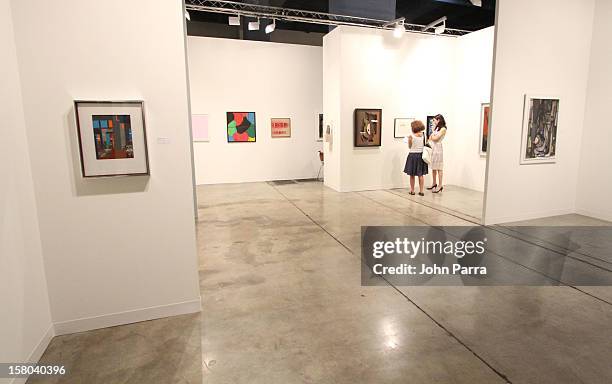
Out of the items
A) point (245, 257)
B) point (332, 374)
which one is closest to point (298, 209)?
point (245, 257)

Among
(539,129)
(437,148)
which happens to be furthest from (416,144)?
(539,129)

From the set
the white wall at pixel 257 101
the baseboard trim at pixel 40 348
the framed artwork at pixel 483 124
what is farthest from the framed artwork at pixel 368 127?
the baseboard trim at pixel 40 348

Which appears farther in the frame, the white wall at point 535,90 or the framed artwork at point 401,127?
the framed artwork at point 401,127

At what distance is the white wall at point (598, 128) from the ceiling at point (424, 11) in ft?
12.9

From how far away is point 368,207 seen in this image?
7.21 metres

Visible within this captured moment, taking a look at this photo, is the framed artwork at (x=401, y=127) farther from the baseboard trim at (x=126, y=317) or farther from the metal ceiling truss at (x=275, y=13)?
the baseboard trim at (x=126, y=317)

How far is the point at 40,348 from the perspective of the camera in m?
2.59

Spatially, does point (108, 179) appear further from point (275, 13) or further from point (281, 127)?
point (275, 13)

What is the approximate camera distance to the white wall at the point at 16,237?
87.0 inches

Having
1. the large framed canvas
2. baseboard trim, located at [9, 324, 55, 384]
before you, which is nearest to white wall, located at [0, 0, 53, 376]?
baseboard trim, located at [9, 324, 55, 384]

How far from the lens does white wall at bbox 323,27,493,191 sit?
8.59 metres

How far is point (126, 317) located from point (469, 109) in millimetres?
8944

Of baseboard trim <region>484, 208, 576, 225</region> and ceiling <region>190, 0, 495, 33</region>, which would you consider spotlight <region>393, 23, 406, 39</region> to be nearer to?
ceiling <region>190, 0, 495, 33</region>

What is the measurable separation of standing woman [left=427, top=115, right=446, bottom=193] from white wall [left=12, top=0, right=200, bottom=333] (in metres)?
6.64
